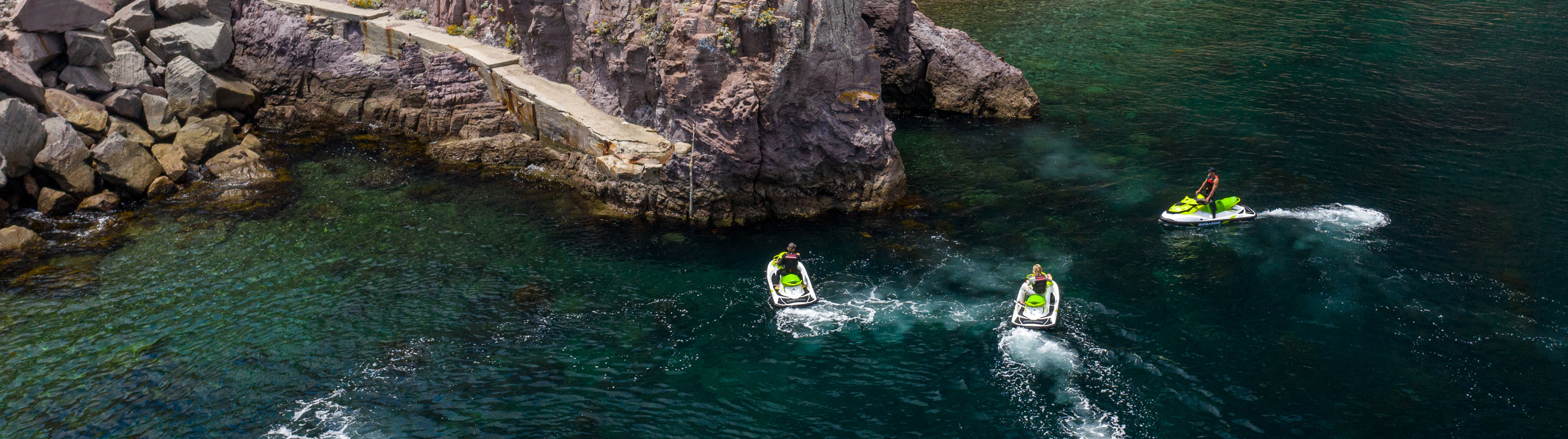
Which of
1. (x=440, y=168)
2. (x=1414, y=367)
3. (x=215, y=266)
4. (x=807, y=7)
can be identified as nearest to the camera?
(x=1414, y=367)

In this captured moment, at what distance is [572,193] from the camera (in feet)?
102

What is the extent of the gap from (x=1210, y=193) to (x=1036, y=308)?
9.41m

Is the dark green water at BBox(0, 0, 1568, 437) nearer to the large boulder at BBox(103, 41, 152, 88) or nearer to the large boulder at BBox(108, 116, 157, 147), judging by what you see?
the large boulder at BBox(108, 116, 157, 147)

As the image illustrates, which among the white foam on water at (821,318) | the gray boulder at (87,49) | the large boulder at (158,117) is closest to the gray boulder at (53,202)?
the large boulder at (158,117)

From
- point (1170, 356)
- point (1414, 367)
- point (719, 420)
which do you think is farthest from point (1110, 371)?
point (719, 420)

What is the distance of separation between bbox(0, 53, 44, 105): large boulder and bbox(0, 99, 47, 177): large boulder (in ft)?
3.93

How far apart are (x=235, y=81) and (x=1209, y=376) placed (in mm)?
36693

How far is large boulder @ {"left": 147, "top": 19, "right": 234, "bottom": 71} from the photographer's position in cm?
3612

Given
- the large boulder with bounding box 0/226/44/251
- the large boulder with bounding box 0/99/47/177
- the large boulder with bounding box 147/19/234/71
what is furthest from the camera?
the large boulder with bounding box 147/19/234/71

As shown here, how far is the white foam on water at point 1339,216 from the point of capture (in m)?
27.3

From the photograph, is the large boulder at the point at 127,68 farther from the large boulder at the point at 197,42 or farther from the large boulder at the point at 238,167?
the large boulder at the point at 238,167

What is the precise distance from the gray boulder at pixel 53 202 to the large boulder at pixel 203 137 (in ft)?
12.6

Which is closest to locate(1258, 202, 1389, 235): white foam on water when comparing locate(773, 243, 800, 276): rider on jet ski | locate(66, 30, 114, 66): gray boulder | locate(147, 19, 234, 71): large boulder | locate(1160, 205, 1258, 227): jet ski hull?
locate(1160, 205, 1258, 227): jet ski hull

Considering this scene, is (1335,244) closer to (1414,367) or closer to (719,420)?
(1414,367)
